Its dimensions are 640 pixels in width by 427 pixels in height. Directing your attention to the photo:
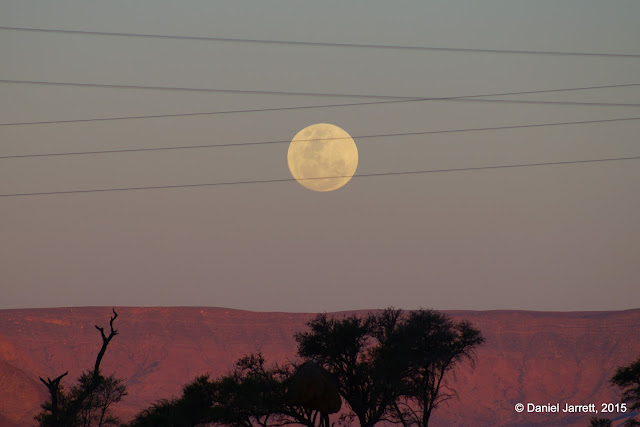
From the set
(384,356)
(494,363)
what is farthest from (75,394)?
(494,363)

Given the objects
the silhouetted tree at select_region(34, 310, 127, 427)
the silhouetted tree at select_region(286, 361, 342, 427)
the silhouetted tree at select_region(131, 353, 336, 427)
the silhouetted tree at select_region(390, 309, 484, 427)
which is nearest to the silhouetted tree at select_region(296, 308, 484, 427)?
the silhouetted tree at select_region(390, 309, 484, 427)

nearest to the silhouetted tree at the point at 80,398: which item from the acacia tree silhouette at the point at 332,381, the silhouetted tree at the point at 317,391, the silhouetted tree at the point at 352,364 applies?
the acacia tree silhouette at the point at 332,381

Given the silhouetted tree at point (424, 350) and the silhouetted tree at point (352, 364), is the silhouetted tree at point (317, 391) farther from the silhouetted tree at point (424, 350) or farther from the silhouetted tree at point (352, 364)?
the silhouetted tree at point (424, 350)

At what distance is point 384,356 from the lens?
186 feet

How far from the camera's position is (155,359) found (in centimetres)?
19638

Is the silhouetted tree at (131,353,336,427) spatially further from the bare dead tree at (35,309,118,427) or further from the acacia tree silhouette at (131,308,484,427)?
the bare dead tree at (35,309,118,427)

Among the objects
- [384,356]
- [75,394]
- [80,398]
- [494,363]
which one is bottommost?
[80,398]

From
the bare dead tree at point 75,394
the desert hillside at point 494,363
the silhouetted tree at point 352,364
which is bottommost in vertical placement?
the bare dead tree at point 75,394

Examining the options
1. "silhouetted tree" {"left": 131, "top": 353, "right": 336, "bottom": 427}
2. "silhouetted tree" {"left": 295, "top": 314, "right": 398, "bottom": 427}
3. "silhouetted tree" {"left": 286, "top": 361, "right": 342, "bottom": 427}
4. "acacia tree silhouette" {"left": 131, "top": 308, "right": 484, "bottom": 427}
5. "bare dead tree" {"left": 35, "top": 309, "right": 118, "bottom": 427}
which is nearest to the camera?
"bare dead tree" {"left": 35, "top": 309, "right": 118, "bottom": 427}

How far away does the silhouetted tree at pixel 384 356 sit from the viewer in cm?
5328

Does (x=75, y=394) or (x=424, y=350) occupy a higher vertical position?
(x=424, y=350)

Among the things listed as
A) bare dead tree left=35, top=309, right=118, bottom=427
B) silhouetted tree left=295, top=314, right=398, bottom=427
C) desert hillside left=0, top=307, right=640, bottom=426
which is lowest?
bare dead tree left=35, top=309, right=118, bottom=427

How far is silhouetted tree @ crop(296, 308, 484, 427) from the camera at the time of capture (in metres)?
53.3

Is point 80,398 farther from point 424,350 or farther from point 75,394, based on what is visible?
point 75,394
